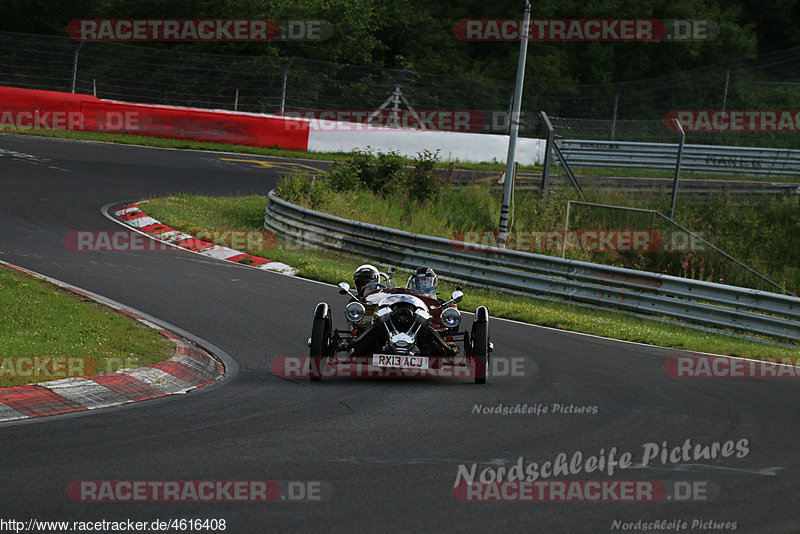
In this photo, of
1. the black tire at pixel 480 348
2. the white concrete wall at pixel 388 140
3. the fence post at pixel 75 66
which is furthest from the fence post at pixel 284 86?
the black tire at pixel 480 348

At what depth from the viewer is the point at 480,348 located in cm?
954

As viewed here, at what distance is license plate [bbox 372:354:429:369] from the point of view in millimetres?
9062

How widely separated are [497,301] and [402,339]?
689 cm

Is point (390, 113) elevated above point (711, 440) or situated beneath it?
elevated above

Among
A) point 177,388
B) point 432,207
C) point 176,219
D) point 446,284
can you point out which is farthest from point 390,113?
point 177,388

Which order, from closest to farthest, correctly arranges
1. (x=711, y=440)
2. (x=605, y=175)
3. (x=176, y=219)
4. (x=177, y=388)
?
1. (x=711, y=440)
2. (x=177, y=388)
3. (x=176, y=219)
4. (x=605, y=175)

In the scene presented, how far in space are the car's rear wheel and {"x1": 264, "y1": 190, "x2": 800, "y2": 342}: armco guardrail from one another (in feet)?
24.8

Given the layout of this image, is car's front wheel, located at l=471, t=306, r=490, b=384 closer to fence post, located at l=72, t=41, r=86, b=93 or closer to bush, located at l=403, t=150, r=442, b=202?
bush, located at l=403, t=150, r=442, b=202

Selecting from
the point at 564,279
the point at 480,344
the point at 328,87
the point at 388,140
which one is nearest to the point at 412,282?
the point at 480,344

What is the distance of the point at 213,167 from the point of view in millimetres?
27594

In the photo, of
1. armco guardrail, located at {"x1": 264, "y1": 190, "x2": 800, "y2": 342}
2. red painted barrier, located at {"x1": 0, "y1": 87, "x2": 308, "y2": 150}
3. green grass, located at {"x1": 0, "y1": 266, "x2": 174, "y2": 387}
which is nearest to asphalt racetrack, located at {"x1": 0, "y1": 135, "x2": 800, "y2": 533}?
green grass, located at {"x1": 0, "y1": 266, "x2": 174, "y2": 387}

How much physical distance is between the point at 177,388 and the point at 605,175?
67.2ft

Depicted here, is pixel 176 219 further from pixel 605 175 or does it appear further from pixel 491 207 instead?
pixel 605 175

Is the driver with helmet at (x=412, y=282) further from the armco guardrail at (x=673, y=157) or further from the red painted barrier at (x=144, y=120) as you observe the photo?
the red painted barrier at (x=144, y=120)
